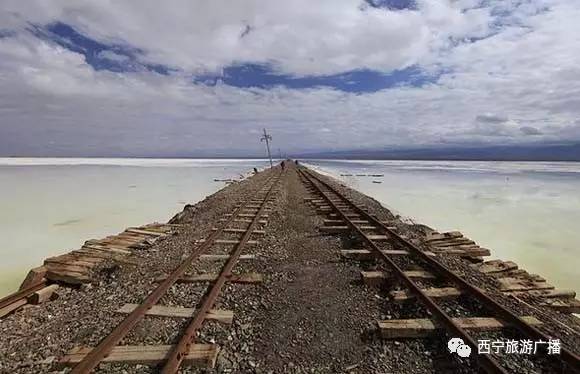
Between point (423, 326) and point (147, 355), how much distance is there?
3.45 m

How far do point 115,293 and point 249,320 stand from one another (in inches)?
103

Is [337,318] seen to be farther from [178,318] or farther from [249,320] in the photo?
[178,318]

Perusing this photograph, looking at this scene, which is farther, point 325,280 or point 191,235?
point 191,235

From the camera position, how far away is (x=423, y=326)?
535 centimetres

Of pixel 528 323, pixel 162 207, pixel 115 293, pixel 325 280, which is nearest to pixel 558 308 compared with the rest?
pixel 528 323

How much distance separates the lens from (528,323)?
5.50 meters

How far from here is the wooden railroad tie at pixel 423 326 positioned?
208 inches

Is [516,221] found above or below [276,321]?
below

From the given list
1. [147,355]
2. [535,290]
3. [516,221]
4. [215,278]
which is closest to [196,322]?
[147,355]

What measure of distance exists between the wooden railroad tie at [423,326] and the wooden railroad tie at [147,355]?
2.20 m

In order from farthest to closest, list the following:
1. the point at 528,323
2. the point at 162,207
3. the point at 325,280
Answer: the point at 162,207, the point at 325,280, the point at 528,323

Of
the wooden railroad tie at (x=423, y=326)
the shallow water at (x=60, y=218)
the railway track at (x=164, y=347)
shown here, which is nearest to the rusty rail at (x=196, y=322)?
the railway track at (x=164, y=347)

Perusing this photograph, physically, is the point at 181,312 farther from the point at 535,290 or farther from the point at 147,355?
the point at 535,290

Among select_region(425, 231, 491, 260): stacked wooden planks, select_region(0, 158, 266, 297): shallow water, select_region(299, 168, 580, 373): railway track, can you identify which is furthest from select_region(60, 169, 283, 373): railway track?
select_region(425, 231, 491, 260): stacked wooden planks
